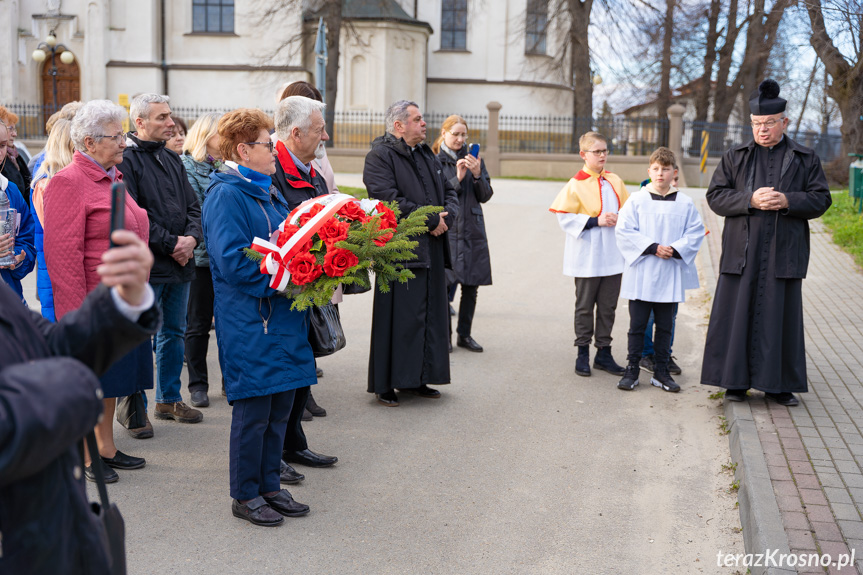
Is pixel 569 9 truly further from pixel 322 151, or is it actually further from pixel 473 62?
pixel 322 151

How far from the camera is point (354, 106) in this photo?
36.0 meters

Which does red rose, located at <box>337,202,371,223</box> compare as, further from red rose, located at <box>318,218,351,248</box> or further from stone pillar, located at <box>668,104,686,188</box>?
stone pillar, located at <box>668,104,686,188</box>

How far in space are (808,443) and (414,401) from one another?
2.96m

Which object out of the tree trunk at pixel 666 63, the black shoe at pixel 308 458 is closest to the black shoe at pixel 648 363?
the black shoe at pixel 308 458

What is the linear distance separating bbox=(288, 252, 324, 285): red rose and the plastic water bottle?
6.53 feet

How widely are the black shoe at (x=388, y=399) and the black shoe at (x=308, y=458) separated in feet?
4.43

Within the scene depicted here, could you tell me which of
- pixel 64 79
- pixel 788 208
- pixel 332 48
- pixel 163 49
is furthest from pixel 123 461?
pixel 64 79

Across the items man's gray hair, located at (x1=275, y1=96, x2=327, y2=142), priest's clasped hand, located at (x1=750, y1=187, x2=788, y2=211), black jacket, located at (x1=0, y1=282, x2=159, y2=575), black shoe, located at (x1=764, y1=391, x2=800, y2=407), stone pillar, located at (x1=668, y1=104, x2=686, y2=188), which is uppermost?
stone pillar, located at (x1=668, y1=104, x2=686, y2=188)

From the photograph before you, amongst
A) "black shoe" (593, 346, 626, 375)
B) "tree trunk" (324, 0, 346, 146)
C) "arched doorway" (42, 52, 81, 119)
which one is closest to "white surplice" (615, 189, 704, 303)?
"black shoe" (593, 346, 626, 375)

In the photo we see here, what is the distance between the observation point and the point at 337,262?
407cm

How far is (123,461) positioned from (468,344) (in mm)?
4142

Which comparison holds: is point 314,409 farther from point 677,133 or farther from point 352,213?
point 677,133

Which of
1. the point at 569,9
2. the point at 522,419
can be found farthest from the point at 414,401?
the point at 569,9

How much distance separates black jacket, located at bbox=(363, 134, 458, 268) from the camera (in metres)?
6.60
